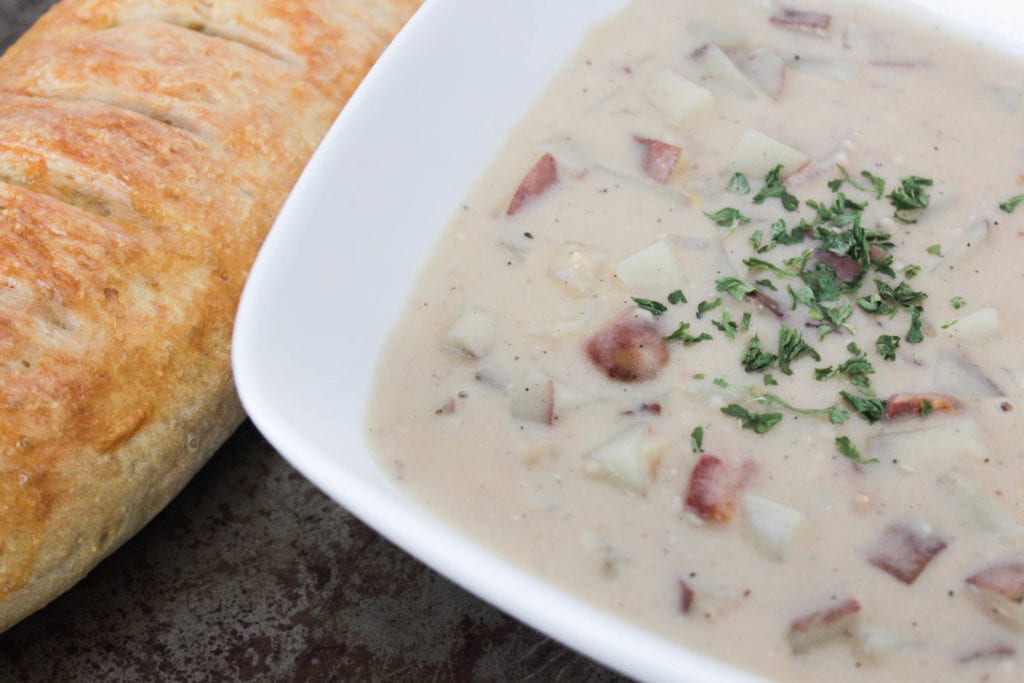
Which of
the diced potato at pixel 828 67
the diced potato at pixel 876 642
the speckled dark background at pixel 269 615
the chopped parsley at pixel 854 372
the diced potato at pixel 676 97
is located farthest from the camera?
the diced potato at pixel 828 67

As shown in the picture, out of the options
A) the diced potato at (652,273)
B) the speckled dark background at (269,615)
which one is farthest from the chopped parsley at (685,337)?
the speckled dark background at (269,615)

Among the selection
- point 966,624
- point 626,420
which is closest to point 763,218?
point 626,420

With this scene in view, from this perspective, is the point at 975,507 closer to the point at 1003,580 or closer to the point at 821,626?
the point at 1003,580

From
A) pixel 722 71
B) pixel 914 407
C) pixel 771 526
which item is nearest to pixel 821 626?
pixel 771 526

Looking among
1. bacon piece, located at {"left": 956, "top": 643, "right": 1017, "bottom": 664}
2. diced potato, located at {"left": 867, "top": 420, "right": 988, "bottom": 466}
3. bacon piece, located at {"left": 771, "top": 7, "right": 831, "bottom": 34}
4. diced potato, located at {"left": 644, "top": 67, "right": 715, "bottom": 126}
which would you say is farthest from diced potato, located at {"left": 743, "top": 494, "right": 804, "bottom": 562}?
bacon piece, located at {"left": 771, "top": 7, "right": 831, "bottom": 34}

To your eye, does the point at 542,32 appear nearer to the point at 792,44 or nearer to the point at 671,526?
the point at 792,44

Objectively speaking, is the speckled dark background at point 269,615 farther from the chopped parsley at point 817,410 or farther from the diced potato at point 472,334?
the chopped parsley at point 817,410
